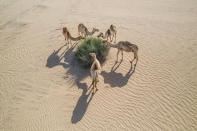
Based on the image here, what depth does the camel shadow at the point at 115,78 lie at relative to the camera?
298 inches

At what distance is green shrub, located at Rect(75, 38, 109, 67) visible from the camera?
8438 mm

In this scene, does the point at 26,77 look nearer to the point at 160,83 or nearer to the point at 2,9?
the point at 160,83

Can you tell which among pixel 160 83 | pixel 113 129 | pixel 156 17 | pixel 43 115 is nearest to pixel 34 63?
pixel 43 115

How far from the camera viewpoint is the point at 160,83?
7316mm

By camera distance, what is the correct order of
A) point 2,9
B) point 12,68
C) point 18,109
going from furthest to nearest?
point 2,9, point 12,68, point 18,109

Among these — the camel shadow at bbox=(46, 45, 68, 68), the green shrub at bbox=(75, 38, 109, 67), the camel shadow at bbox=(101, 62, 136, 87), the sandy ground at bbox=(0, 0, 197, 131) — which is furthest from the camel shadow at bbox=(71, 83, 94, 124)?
the camel shadow at bbox=(46, 45, 68, 68)

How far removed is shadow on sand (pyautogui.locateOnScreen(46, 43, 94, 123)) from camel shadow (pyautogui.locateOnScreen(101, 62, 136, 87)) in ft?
3.05

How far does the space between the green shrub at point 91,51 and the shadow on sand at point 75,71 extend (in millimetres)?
408

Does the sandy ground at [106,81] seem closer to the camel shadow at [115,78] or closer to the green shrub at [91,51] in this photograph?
the camel shadow at [115,78]

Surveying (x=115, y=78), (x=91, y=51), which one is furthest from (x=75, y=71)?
(x=115, y=78)

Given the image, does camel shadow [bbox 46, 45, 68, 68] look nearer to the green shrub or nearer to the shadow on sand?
the shadow on sand

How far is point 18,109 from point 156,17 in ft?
39.4

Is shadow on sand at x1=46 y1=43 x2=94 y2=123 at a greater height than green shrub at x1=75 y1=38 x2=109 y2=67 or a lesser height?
lesser

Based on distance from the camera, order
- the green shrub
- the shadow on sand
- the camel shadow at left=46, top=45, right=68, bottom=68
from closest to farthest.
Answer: the shadow on sand, the green shrub, the camel shadow at left=46, top=45, right=68, bottom=68
